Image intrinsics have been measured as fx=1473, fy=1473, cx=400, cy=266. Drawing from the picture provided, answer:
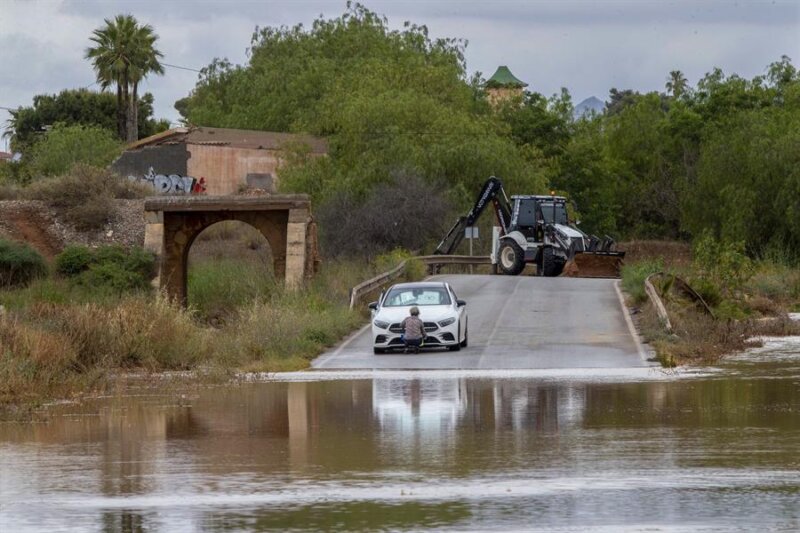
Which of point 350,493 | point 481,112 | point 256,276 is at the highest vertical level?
point 481,112

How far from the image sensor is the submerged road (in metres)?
29.5

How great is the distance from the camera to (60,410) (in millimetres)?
22438

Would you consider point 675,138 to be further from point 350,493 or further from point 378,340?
point 350,493

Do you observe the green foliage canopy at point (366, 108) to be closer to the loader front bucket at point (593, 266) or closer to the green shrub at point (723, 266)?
the loader front bucket at point (593, 266)

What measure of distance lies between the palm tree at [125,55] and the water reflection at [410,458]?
86402 mm

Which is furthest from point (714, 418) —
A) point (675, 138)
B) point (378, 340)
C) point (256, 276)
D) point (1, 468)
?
point (675, 138)

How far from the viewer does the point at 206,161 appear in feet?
290

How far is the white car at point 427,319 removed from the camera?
31.3 meters

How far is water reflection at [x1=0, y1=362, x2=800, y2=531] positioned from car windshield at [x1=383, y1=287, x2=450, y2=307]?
770 cm

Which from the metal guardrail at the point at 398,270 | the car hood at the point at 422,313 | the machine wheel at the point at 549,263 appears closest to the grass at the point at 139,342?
the metal guardrail at the point at 398,270

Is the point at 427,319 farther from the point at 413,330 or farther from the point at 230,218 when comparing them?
the point at 230,218

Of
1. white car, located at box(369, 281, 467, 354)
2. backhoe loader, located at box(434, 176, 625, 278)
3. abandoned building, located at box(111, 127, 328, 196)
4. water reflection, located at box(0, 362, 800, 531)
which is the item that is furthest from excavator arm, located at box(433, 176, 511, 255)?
water reflection, located at box(0, 362, 800, 531)

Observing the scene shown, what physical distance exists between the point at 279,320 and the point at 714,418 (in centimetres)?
1583

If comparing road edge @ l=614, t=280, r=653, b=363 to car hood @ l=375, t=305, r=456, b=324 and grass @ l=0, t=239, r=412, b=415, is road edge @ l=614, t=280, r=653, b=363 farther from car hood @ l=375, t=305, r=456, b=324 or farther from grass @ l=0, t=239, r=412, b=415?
grass @ l=0, t=239, r=412, b=415
